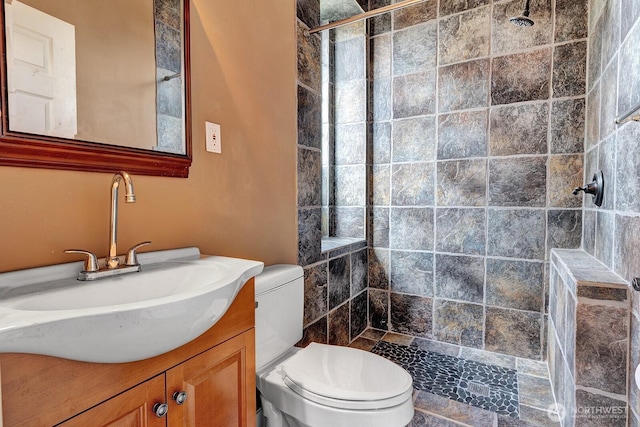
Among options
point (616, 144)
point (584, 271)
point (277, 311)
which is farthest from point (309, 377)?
point (616, 144)

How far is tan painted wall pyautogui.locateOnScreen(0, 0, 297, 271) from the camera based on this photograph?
0.83 metres

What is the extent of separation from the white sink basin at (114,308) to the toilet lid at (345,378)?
18.7 inches

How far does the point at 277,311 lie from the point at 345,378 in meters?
0.35

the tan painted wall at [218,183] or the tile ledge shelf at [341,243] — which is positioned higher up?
the tan painted wall at [218,183]

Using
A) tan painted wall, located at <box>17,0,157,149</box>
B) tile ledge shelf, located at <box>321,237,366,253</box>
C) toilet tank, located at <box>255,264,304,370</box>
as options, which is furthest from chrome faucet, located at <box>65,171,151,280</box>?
tile ledge shelf, located at <box>321,237,366,253</box>

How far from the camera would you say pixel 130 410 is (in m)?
0.66

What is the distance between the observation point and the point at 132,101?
104 cm

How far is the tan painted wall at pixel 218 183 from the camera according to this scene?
2.72 feet

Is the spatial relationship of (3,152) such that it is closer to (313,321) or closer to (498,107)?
(313,321)

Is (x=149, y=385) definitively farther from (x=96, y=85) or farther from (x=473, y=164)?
(x=473, y=164)

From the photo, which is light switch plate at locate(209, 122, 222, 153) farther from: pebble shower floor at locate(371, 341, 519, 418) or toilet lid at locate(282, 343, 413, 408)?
pebble shower floor at locate(371, 341, 519, 418)

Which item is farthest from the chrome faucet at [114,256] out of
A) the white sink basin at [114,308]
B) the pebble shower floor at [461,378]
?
the pebble shower floor at [461,378]

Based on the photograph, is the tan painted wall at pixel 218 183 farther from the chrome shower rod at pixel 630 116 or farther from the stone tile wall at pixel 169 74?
the chrome shower rod at pixel 630 116

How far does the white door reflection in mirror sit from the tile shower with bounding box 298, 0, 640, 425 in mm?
1016
